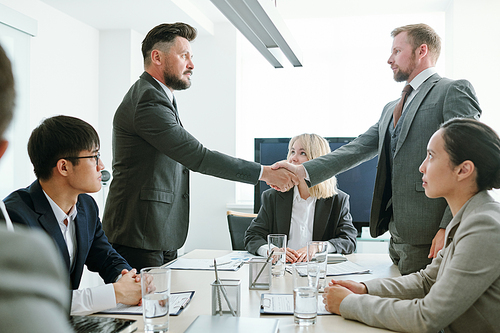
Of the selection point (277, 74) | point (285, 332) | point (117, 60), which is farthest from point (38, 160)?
point (277, 74)

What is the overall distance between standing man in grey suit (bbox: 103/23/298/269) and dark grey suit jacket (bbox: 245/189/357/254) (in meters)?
0.34

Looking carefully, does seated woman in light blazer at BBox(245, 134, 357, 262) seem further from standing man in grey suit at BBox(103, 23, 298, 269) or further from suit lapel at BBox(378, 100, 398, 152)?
suit lapel at BBox(378, 100, 398, 152)

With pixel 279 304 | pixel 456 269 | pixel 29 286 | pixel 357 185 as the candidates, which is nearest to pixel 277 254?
pixel 279 304

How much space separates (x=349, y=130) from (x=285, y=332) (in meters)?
3.57

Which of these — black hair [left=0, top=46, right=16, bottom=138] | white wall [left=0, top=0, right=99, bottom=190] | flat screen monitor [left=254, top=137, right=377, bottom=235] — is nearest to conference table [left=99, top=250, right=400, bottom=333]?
black hair [left=0, top=46, right=16, bottom=138]

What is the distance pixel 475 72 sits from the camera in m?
3.79

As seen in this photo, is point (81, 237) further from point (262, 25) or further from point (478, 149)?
point (478, 149)

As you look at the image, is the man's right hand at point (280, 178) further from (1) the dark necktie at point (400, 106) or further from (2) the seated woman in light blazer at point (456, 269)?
(2) the seated woman in light blazer at point (456, 269)

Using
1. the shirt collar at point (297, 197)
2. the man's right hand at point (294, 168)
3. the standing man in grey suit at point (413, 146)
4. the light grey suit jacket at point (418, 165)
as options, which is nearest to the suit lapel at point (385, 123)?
the standing man in grey suit at point (413, 146)

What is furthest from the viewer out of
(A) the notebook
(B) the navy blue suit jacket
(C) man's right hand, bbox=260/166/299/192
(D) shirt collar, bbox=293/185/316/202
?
(D) shirt collar, bbox=293/185/316/202

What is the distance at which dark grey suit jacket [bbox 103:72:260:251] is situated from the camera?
1933mm

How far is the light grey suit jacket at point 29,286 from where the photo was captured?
0.95 feet

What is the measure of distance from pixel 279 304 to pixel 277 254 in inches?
16.8

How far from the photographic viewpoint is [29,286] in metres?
0.30
